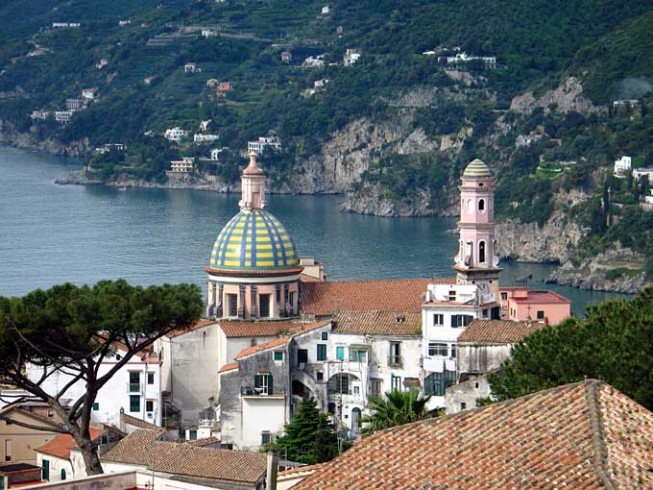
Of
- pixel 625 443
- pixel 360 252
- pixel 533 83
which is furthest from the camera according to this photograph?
pixel 533 83

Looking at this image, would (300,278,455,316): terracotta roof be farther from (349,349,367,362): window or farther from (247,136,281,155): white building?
(247,136,281,155): white building

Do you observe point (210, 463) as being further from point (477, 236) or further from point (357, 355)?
point (477, 236)

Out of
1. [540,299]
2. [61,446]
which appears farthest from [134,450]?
[540,299]

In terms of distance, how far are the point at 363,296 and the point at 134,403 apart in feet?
23.2

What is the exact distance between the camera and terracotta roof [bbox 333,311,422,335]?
50.7 metres

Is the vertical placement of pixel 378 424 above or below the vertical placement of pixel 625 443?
below

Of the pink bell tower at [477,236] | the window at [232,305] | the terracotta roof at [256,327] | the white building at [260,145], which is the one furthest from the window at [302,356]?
the white building at [260,145]

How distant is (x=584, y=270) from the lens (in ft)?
380

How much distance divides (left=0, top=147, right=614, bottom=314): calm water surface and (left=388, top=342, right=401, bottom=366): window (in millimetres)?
39571

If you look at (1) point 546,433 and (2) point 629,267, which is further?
(2) point 629,267

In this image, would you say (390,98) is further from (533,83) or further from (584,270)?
(584,270)

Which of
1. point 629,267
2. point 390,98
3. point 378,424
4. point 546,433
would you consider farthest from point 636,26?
point 546,433

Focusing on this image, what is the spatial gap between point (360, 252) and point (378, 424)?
76.5m

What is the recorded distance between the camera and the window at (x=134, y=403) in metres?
50.9
